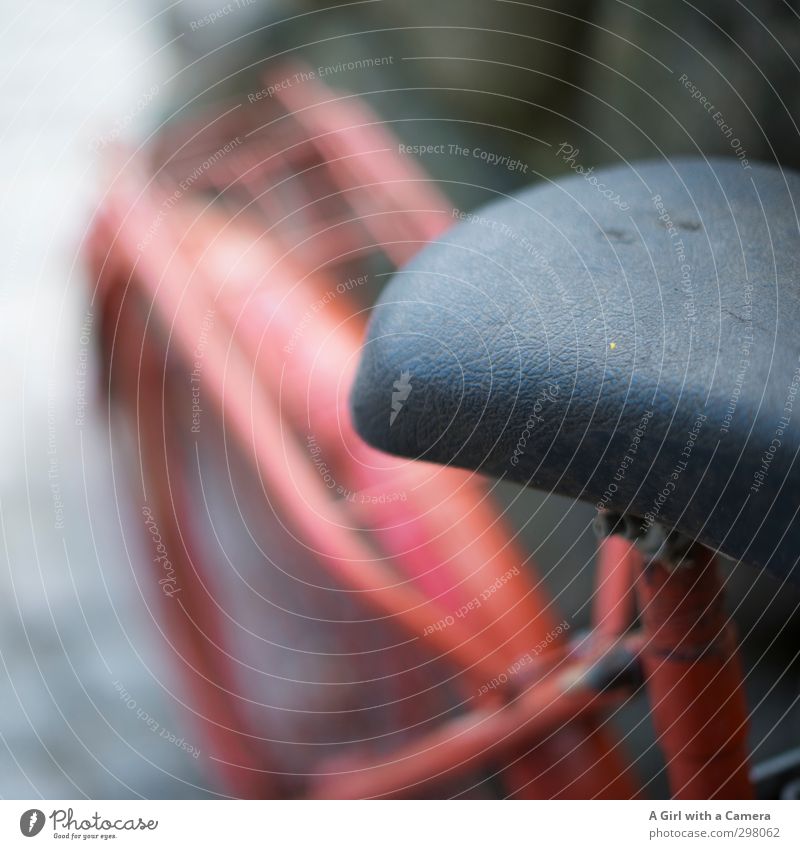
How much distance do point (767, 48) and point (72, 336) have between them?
0.63 meters

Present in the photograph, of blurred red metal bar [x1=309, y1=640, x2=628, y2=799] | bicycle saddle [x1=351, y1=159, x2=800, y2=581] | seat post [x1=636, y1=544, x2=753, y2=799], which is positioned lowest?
blurred red metal bar [x1=309, y1=640, x2=628, y2=799]

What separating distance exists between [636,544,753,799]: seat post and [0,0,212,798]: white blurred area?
1.29 feet

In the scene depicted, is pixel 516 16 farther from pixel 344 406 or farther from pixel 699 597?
pixel 699 597

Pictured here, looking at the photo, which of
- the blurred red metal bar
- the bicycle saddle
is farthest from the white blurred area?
the bicycle saddle

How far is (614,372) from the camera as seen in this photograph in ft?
0.75

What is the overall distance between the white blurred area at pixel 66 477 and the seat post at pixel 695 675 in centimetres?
39

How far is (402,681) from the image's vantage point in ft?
2.17

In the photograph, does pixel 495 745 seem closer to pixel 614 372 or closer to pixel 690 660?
pixel 690 660

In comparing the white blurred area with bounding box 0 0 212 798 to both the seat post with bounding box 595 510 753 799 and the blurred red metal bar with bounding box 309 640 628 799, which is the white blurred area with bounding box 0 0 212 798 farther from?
the seat post with bounding box 595 510 753 799

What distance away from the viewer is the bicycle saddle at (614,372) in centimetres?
22

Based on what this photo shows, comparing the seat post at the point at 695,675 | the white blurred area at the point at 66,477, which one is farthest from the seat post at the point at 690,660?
the white blurred area at the point at 66,477

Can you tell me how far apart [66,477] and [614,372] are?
0.83m

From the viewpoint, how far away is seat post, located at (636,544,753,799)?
292 millimetres

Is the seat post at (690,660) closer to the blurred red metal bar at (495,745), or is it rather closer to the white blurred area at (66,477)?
the blurred red metal bar at (495,745)
